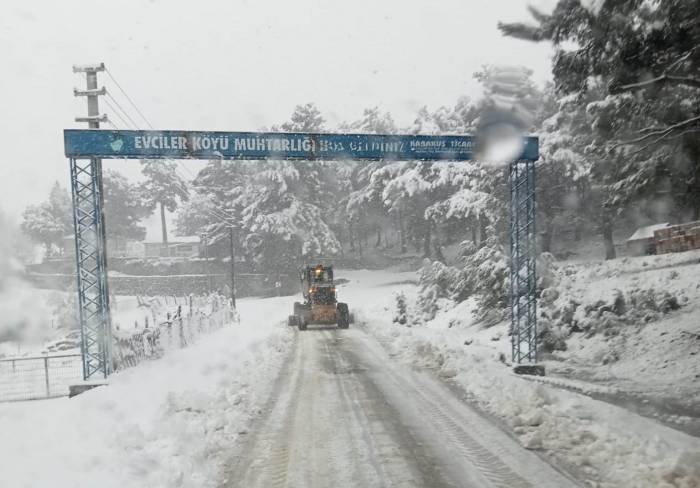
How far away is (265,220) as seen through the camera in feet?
166

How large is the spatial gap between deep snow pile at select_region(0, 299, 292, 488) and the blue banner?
5.29m

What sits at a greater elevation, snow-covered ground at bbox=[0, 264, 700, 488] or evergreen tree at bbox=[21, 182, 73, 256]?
evergreen tree at bbox=[21, 182, 73, 256]

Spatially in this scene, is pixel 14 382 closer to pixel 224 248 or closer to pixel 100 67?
pixel 100 67

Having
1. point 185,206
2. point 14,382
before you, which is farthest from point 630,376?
point 185,206

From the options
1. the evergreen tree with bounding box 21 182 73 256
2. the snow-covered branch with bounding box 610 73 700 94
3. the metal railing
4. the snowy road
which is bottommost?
the metal railing

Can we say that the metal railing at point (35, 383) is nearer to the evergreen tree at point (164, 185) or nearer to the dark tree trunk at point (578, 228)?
the dark tree trunk at point (578, 228)

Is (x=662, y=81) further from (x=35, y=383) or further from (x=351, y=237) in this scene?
(x=351, y=237)

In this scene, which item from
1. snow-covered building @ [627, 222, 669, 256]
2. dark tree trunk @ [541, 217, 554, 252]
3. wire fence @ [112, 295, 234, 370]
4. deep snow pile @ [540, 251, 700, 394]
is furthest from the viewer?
dark tree trunk @ [541, 217, 554, 252]

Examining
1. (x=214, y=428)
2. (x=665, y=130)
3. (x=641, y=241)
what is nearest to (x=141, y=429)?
(x=214, y=428)

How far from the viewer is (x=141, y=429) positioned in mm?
7785

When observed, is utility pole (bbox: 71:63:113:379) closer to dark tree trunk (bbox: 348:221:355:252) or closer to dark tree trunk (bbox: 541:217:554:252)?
dark tree trunk (bbox: 541:217:554:252)

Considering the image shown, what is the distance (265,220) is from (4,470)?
44.7m

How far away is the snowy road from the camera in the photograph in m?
6.13

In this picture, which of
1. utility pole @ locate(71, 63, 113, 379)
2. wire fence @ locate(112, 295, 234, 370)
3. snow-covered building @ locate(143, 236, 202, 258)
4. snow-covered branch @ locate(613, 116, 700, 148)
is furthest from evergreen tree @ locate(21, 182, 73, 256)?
snow-covered branch @ locate(613, 116, 700, 148)
